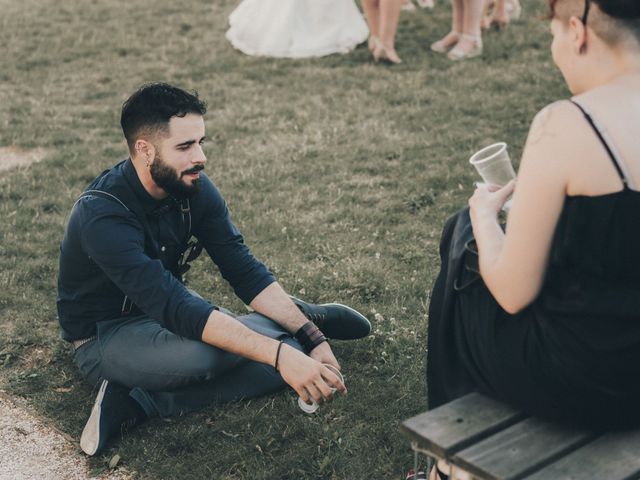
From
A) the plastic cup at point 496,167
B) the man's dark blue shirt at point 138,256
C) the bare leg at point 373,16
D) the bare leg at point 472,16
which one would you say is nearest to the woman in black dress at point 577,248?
the plastic cup at point 496,167

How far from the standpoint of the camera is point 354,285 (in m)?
4.90

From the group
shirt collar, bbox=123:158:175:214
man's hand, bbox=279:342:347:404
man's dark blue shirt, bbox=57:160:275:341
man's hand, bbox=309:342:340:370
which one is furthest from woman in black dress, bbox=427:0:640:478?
shirt collar, bbox=123:158:175:214

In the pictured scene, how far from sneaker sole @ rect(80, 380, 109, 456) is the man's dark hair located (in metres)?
1.08

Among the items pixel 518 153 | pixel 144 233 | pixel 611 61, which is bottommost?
pixel 518 153

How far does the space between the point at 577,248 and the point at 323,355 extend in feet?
5.18

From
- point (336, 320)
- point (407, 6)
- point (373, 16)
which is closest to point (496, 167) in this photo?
point (336, 320)

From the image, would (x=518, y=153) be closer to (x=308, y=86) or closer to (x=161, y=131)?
(x=308, y=86)

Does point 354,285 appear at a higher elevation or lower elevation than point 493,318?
lower

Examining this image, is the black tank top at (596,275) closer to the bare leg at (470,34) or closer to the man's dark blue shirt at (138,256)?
the man's dark blue shirt at (138,256)

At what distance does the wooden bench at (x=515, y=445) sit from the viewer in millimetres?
2375

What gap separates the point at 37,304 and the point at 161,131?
1559 mm

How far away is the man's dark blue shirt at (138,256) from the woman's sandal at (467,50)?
5122 mm

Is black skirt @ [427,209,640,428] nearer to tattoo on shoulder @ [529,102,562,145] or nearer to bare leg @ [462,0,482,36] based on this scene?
tattoo on shoulder @ [529,102,562,145]

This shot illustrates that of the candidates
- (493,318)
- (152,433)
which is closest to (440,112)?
(152,433)
